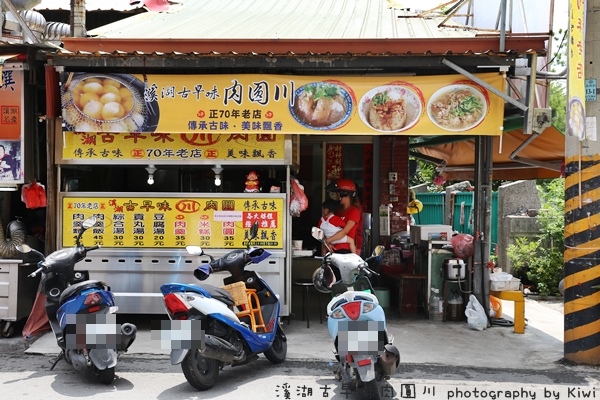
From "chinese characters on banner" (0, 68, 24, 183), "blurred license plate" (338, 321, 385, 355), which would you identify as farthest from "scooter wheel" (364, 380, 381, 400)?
"chinese characters on banner" (0, 68, 24, 183)

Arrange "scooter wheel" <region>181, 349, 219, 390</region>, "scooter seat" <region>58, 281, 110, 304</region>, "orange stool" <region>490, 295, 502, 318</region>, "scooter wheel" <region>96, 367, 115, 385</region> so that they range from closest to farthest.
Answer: "scooter wheel" <region>181, 349, 219, 390</region>, "scooter wheel" <region>96, 367, 115, 385</region>, "scooter seat" <region>58, 281, 110, 304</region>, "orange stool" <region>490, 295, 502, 318</region>

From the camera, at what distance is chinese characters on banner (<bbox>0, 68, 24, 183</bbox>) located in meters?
8.34

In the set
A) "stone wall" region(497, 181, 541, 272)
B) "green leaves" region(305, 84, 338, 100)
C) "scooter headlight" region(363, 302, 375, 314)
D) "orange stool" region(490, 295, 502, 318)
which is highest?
"green leaves" region(305, 84, 338, 100)

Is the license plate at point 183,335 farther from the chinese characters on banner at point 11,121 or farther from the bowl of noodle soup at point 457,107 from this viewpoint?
the bowl of noodle soup at point 457,107

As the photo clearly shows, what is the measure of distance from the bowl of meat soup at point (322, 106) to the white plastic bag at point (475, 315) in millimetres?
2992

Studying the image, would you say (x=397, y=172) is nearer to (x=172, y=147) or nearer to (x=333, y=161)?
(x=333, y=161)

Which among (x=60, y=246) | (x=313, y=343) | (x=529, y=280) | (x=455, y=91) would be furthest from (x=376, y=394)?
(x=529, y=280)

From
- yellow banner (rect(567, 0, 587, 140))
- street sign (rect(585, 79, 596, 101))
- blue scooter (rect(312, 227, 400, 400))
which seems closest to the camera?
blue scooter (rect(312, 227, 400, 400))

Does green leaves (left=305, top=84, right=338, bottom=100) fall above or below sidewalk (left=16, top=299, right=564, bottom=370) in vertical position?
above

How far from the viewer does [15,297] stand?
8.21 metres

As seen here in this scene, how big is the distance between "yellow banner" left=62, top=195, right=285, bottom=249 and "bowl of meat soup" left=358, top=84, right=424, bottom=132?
1460 mm

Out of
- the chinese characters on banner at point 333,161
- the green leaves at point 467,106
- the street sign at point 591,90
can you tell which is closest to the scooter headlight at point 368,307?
the green leaves at point 467,106

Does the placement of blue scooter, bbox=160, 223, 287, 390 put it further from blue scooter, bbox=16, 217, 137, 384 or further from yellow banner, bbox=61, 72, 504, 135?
yellow banner, bbox=61, 72, 504, 135

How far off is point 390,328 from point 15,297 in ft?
14.9
